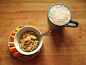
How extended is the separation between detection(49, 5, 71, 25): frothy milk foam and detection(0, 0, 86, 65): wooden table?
9.0 inches

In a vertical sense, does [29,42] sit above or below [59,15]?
below

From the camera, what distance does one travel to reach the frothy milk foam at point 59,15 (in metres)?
0.77

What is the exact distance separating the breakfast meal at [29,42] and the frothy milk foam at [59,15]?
24 cm

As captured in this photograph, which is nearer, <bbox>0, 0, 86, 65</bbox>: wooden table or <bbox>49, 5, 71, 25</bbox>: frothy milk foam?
<bbox>49, 5, 71, 25</bbox>: frothy milk foam

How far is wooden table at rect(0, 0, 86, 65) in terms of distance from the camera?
94 centimetres

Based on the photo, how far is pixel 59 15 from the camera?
0.77m

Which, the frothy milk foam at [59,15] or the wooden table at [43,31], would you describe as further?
the wooden table at [43,31]

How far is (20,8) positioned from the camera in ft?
3.39

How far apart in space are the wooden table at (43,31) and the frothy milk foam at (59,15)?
0.23m

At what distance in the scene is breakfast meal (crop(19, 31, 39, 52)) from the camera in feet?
2.48

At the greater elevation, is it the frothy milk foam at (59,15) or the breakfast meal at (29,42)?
the frothy milk foam at (59,15)

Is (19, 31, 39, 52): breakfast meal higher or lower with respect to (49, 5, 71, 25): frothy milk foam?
lower

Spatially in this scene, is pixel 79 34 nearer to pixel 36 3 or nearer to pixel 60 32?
pixel 60 32

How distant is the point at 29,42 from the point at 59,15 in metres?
0.37
